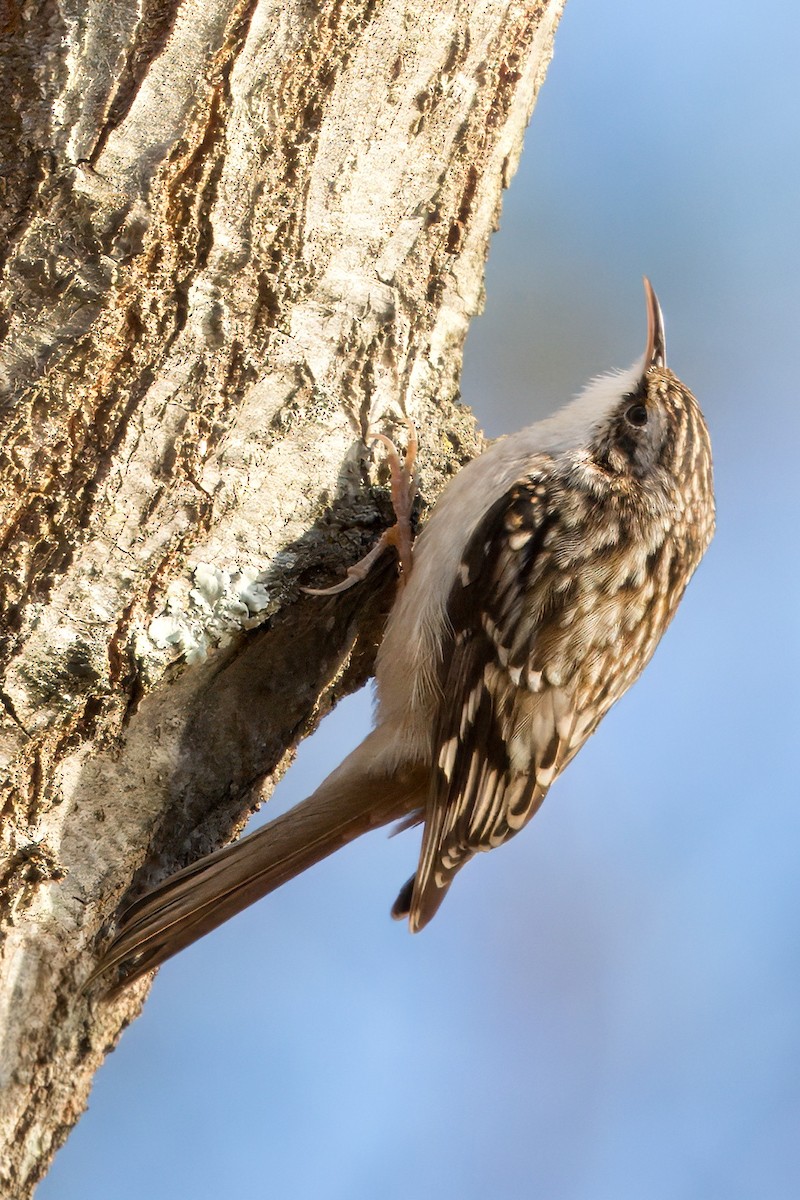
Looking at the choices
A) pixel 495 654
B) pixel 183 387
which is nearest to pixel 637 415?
pixel 495 654

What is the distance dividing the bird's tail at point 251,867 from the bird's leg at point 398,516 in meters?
0.39

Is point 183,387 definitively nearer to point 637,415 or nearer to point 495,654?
point 495,654

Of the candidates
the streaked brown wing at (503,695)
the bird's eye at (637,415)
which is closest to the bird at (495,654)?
the streaked brown wing at (503,695)

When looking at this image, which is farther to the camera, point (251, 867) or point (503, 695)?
point (503, 695)

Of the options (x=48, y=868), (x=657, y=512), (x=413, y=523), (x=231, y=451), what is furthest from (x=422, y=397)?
(x=48, y=868)

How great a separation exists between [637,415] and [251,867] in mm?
1248

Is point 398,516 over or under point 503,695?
over

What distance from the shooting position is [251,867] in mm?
1685

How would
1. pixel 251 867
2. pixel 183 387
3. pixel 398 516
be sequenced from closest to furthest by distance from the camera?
pixel 183 387, pixel 251 867, pixel 398 516

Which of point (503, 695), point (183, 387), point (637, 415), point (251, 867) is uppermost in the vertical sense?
point (637, 415)

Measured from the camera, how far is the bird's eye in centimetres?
221

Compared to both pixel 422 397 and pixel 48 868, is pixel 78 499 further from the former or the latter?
pixel 422 397

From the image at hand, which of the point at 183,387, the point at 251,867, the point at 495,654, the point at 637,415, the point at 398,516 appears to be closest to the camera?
the point at 183,387

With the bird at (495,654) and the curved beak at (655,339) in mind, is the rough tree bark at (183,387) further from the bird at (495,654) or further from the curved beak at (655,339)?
the curved beak at (655,339)
